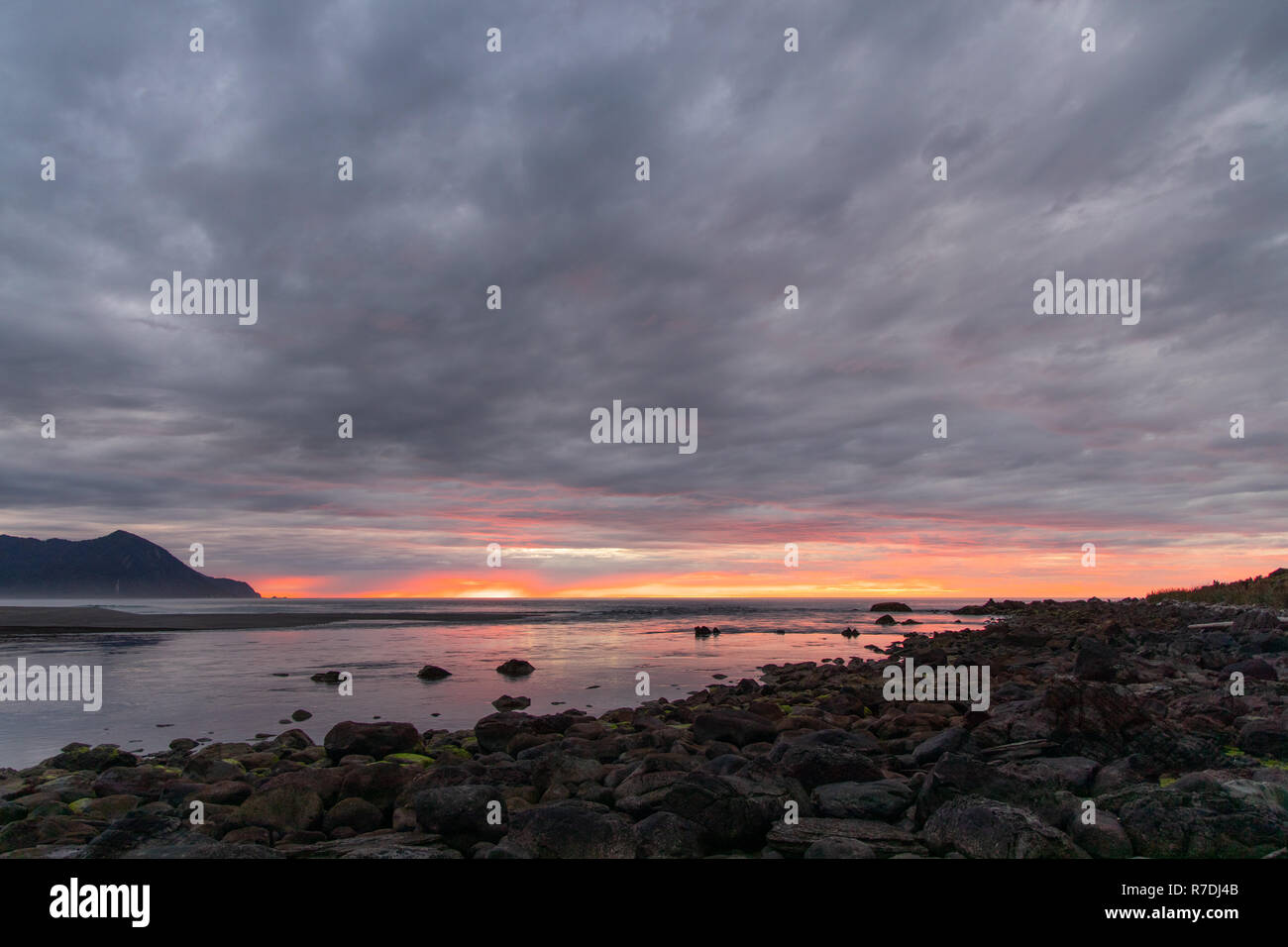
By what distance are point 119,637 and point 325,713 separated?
38774 millimetres

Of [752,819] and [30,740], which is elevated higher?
[752,819]

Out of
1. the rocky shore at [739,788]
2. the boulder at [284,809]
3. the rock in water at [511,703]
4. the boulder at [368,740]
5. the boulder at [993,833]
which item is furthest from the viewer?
the rock in water at [511,703]

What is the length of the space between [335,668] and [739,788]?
27752 millimetres

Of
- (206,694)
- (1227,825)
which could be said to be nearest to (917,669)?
(1227,825)

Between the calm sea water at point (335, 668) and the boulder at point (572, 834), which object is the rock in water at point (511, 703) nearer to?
the calm sea water at point (335, 668)

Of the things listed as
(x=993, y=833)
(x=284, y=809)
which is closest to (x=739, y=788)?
(x=993, y=833)

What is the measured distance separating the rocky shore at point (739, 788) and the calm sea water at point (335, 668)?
12.2ft

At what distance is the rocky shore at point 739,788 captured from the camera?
7469 millimetres

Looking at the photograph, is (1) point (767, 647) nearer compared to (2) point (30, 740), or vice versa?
(2) point (30, 740)

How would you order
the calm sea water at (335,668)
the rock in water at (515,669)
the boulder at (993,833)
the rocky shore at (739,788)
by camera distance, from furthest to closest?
1. the rock in water at (515,669)
2. the calm sea water at (335,668)
3. the rocky shore at (739,788)
4. the boulder at (993,833)

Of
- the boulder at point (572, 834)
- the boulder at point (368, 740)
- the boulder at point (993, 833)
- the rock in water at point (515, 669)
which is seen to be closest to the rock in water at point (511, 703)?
the boulder at point (368, 740)

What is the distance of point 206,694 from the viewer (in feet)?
77.6

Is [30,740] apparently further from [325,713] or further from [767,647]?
[767,647]

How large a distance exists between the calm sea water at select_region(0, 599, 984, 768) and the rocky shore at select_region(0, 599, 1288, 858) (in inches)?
146
